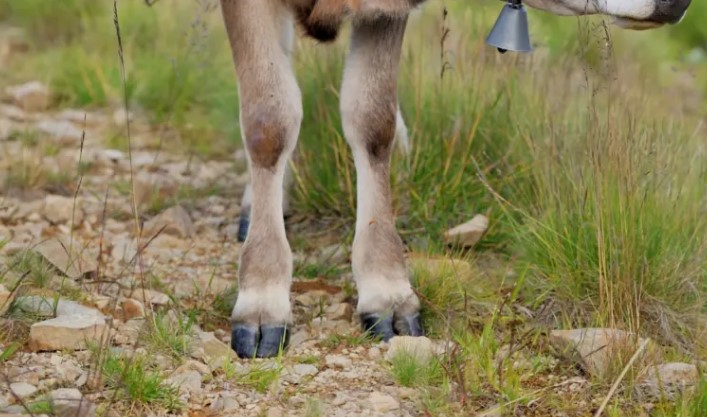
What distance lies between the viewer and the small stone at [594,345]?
12.4 feet

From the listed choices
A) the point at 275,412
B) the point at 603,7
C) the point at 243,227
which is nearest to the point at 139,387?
the point at 275,412

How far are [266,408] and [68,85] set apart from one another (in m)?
4.16

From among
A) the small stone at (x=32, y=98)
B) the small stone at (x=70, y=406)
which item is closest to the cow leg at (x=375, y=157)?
the small stone at (x=70, y=406)

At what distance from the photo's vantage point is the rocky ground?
3.60m

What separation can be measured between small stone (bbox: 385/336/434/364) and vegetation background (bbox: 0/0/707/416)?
13 cm

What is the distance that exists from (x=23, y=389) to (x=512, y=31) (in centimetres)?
185

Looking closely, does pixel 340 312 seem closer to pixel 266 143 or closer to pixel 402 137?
pixel 266 143

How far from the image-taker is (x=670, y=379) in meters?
3.77

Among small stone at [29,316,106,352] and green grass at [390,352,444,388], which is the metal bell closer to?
green grass at [390,352,444,388]

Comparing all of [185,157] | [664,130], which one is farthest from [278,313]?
[185,157]

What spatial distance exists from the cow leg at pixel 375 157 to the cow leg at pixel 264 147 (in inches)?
9.7

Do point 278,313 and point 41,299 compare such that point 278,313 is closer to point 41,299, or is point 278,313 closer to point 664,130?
point 41,299

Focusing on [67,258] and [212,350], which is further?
[67,258]

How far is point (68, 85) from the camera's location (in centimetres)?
729
